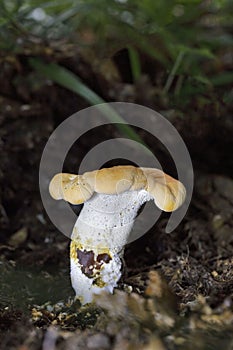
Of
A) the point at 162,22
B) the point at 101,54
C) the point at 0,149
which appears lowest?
the point at 0,149

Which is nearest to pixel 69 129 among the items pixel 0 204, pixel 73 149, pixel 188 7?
pixel 73 149

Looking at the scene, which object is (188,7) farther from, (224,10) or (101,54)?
(101,54)

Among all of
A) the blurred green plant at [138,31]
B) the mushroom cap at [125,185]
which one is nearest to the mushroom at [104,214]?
the mushroom cap at [125,185]

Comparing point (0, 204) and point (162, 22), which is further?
point (162, 22)

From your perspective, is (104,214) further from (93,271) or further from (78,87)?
(78,87)

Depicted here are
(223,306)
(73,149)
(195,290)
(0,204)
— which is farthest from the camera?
(73,149)

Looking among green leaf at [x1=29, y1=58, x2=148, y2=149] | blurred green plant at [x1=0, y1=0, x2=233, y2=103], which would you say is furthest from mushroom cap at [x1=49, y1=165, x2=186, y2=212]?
blurred green plant at [x1=0, y1=0, x2=233, y2=103]

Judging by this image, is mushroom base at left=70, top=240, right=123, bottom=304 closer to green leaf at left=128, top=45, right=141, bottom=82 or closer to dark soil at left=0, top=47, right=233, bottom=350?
dark soil at left=0, top=47, right=233, bottom=350
